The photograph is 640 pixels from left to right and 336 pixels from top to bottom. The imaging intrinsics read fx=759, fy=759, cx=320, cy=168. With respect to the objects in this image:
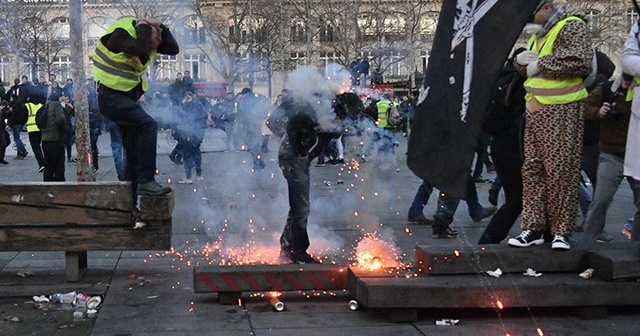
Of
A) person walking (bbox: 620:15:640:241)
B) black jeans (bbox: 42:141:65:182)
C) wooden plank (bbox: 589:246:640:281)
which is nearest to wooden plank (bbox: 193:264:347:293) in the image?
wooden plank (bbox: 589:246:640:281)

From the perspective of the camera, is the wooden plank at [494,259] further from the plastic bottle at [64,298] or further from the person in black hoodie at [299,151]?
the plastic bottle at [64,298]

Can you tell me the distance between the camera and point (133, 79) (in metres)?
6.62

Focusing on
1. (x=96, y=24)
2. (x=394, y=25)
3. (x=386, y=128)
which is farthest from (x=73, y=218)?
(x=394, y=25)

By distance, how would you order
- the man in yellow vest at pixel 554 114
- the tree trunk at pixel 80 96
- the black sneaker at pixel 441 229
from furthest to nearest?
the tree trunk at pixel 80 96 → the black sneaker at pixel 441 229 → the man in yellow vest at pixel 554 114

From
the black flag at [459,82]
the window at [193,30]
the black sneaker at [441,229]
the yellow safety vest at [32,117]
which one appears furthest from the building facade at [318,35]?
the black flag at [459,82]

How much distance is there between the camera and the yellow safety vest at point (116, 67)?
6.49m

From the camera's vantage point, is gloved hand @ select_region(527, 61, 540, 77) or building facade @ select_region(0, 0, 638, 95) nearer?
gloved hand @ select_region(527, 61, 540, 77)

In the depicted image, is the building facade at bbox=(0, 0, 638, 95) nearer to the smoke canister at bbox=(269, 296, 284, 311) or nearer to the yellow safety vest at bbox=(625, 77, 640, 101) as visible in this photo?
the yellow safety vest at bbox=(625, 77, 640, 101)

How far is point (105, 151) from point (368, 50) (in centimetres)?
2925

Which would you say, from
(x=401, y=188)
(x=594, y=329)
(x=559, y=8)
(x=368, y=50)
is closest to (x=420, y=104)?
(x=559, y=8)

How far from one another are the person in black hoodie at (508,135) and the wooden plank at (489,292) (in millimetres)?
966

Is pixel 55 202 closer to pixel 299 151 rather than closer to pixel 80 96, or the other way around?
pixel 299 151

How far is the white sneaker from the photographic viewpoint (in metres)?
5.61

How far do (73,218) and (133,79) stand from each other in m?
1.30
